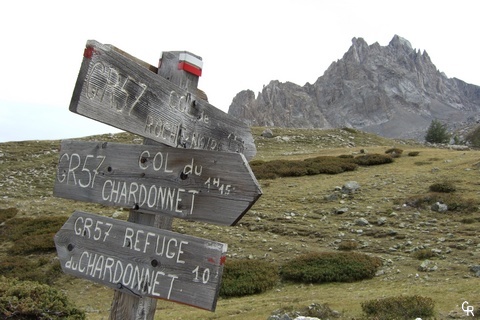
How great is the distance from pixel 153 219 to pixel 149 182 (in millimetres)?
365

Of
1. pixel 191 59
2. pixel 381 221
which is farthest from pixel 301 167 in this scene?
pixel 191 59

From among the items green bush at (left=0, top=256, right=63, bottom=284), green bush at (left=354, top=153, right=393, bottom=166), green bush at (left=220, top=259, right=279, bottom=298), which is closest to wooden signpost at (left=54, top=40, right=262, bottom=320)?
green bush at (left=220, top=259, right=279, bottom=298)

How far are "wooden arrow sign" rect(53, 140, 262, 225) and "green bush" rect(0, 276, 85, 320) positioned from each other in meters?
4.73

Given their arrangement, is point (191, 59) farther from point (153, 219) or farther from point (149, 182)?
point (153, 219)

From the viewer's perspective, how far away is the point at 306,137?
51.8 meters

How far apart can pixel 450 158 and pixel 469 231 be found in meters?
16.1

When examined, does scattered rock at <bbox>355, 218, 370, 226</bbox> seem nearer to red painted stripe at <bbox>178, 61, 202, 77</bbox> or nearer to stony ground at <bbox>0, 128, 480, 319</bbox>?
stony ground at <bbox>0, 128, 480, 319</bbox>

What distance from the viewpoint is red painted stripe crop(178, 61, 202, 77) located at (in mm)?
4438

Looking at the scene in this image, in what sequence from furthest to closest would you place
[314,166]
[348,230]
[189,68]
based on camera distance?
[314,166] → [348,230] → [189,68]

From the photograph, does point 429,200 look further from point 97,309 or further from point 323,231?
point 97,309

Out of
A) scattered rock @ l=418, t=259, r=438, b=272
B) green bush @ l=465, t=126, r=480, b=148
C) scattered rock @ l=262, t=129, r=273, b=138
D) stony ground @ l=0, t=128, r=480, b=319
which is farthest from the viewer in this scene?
green bush @ l=465, t=126, r=480, b=148

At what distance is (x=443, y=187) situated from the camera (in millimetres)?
23234

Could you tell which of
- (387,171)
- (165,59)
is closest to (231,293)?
(165,59)
